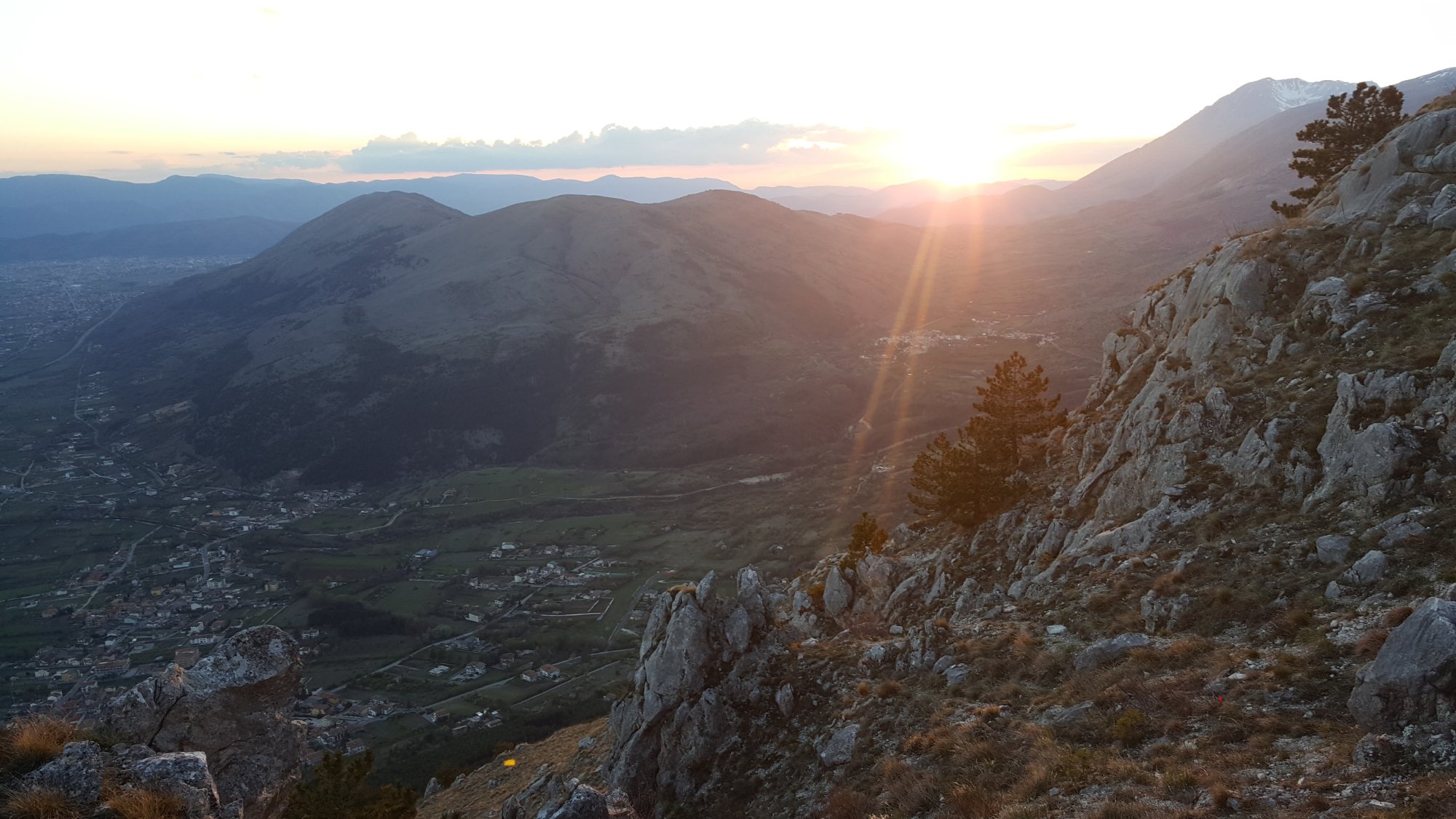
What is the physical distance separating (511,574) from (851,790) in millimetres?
151310

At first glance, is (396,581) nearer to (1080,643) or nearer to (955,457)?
(955,457)

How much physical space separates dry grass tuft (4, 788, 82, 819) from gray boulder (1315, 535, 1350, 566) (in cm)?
3458

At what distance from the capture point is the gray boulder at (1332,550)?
875 inches

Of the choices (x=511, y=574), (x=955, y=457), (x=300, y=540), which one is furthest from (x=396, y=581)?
(x=955, y=457)

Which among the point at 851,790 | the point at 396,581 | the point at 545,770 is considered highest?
the point at 851,790

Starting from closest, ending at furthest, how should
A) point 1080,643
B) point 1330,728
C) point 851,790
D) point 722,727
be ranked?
point 1330,728 < point 851,790 < point 1080,643 < point 722,727

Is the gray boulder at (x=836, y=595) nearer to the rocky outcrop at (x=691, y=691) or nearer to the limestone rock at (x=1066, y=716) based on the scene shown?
the rocky outcrop at (x=691, y=691)

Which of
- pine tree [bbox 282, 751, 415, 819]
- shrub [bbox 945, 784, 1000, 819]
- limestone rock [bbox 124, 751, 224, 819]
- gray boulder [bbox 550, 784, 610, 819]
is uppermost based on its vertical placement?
limestone rock [bbox 124, 751, 224, 819]

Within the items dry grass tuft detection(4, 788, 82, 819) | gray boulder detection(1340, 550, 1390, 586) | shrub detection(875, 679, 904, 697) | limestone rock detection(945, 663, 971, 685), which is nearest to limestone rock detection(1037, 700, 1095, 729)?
limestone rock detection(945, 663, 971, 685)

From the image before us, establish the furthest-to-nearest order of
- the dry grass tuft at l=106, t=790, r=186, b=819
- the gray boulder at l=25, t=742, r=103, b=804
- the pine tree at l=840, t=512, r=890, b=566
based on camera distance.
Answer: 1. the pine tree at l=840, t=512, r=890, b=566
2. the gray boulder at l=25, t=742, r=103, b=804
3. the dry grass tuft at l=106, t=790, r=186, b=819

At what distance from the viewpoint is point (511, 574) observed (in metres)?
161

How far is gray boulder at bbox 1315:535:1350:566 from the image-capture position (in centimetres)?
2223

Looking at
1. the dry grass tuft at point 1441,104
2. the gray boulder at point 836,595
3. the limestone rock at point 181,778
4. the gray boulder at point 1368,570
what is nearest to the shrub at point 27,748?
the limestone rock at point 181,778

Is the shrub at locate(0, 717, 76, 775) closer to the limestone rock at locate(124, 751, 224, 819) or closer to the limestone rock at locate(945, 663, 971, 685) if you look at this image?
the limestone rock at locate(124, 751, 224, 819)
